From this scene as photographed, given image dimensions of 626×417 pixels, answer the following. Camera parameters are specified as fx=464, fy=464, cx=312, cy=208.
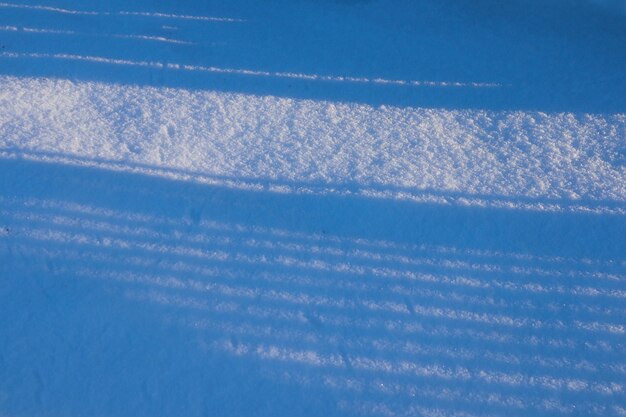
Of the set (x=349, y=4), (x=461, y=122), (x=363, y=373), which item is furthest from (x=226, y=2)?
(x=363, y=373)

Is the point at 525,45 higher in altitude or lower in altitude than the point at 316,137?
higher

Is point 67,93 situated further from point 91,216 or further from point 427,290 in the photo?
point 427,290

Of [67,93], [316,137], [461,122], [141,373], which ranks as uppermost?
[461,122]

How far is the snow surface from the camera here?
88.9 inches

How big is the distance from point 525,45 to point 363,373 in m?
3.24

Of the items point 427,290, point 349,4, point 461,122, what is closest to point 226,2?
point 349,4

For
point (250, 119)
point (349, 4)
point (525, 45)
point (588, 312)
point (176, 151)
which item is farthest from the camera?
point (349, 4)

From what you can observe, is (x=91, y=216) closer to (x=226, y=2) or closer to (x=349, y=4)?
(x=226, y=2)

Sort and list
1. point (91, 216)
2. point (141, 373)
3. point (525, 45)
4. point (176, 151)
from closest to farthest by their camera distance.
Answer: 1. point (141, 373)
2. point (91, 216)
3. point (176, 151)
4. point (525, 45)

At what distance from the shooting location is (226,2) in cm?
456

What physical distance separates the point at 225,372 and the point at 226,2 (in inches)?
144

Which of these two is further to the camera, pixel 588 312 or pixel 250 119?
pixel 250 119

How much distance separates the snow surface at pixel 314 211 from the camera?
2258mm

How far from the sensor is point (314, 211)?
2.90 meters
